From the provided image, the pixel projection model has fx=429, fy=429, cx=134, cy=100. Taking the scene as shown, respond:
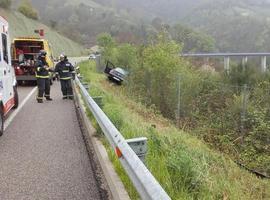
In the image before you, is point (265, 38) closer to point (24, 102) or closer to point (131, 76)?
point (131, 76)

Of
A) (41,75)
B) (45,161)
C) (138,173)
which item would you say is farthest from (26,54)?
(138,173)

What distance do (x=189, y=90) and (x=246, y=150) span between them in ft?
16.0

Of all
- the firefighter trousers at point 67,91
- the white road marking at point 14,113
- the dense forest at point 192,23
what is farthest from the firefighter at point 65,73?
the dense forest at point 192,23

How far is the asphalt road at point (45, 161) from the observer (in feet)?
18.0

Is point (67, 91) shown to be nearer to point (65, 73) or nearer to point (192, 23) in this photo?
point (65, 73)

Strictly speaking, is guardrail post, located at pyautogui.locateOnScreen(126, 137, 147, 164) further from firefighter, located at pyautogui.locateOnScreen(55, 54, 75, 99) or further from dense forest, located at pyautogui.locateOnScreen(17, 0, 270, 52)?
dense forest, located at pyautogui.locateOnScreen(17, 0, 270, 52)

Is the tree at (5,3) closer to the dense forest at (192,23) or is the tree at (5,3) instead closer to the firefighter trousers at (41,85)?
the dense forest at (192,23)

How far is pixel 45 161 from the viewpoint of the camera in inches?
272

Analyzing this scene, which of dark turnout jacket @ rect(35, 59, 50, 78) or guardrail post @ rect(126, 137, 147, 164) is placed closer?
guardrail post @ rect(126, 137, 147, 164)

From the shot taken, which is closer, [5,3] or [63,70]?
[63,70]

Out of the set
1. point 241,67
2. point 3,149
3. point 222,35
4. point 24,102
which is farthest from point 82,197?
point 222,35

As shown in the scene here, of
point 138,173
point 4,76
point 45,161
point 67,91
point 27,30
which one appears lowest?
point 45,161

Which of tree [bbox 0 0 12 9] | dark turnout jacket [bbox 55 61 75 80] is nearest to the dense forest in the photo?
tree [bbox 0 0 12 9]

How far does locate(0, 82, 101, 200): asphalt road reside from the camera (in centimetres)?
549
